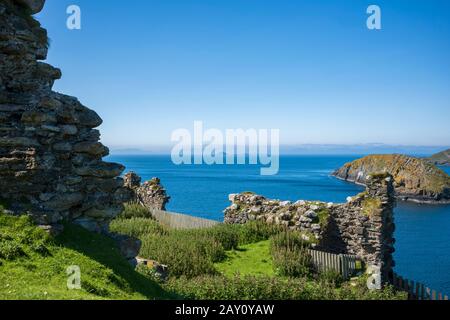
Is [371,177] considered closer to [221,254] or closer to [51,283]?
[221,254]

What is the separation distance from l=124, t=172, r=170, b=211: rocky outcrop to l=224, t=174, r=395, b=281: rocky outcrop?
9.19 metres

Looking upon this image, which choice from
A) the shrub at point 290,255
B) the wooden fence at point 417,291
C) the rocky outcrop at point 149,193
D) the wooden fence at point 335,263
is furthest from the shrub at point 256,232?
the rocky outcrop at point 149,193

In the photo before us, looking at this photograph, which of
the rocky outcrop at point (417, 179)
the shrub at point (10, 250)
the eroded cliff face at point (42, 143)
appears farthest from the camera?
the rocky outcrop at point (417, 179)

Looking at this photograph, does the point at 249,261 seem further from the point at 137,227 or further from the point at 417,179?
the point at 417,179

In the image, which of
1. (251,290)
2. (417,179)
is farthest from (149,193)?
(417,179)

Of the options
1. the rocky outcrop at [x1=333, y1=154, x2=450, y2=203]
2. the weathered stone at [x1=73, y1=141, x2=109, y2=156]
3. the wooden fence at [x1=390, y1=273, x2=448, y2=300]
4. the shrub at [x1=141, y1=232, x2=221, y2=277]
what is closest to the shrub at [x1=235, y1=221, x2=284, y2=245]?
the shrub at [x1=141, y1=232, x2=221, y2=277]

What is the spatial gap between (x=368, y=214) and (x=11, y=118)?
14.6 m

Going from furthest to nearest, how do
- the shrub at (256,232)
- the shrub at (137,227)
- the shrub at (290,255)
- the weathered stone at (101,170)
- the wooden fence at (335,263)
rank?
the shrub at (256,232) < the shrub at (137,227) < the wooden fence at (335,263) < the shrub at (290,255) < the weathered stone at (101,170)

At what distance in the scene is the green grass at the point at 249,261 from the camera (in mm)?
15795

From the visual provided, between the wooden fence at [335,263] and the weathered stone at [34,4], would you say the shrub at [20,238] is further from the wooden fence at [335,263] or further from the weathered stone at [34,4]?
the wooden fence at [335,263]

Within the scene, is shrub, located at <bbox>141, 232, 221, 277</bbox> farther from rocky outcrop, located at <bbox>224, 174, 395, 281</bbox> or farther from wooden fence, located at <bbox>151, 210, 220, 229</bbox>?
rocky outcrop, located at <bbox>224, 174, 395, 281</bbox>

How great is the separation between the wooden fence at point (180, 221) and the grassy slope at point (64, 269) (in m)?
13.4

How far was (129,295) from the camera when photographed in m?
7.57
